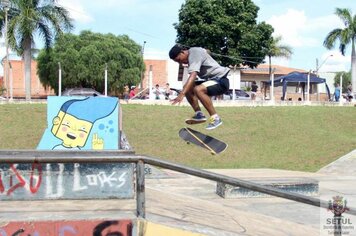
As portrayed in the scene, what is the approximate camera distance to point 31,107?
1009 inches

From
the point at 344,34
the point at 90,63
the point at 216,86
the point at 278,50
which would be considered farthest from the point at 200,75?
the point at 278,50

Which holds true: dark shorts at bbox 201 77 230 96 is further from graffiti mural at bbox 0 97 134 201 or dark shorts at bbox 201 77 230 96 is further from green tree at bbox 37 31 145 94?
green tree at bbox 37 31 145 94

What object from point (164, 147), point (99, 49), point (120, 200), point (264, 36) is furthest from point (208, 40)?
point (120, 200)


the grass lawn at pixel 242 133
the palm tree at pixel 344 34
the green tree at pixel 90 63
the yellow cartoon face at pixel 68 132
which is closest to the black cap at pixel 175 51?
the yellow cartoon face at pixel 68 132

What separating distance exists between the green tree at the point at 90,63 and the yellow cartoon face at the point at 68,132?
32169mm

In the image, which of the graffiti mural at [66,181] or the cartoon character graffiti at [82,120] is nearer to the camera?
the graffiti mural at [66,181]

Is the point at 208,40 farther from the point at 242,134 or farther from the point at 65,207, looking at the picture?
the point at 65,207

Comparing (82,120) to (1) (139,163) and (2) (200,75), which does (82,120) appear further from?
(1) (139,163)

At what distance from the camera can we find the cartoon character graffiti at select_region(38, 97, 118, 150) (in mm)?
14398

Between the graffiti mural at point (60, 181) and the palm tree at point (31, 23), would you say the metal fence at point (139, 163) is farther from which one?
the palm tree at point (31, 23)

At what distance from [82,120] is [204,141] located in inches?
366

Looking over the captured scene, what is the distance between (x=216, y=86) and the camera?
17.2ft

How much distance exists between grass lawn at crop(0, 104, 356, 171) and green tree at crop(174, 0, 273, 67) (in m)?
18.8

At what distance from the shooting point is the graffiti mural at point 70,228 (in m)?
4.65
